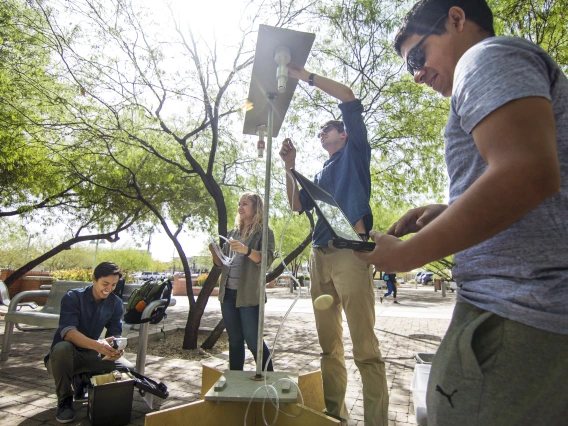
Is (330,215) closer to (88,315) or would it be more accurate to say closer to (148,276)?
(88,315)

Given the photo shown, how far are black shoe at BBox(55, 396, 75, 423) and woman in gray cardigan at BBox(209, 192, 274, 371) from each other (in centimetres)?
143

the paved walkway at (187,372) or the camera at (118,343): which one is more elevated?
the camera at (118,343)

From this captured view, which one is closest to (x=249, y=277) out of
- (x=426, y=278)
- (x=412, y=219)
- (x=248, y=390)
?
(x=248, y=390)

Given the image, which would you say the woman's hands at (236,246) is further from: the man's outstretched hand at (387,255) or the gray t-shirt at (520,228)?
the gray t-shirt at (520,228)

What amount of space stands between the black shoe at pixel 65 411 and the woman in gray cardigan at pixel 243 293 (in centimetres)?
143

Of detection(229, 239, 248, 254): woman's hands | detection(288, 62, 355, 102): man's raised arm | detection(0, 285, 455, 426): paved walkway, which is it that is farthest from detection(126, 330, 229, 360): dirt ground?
detection(288, 62, 355, 102): man's raised arm

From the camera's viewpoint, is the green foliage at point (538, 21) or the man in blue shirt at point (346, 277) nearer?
the man in blue shirt at point (346, 277)

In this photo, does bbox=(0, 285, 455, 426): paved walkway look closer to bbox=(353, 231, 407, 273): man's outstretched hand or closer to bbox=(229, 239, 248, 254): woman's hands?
bbox=(229, 239, 248, 254): woman's hands

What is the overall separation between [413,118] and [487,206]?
23.7 feet

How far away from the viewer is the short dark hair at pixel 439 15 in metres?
1.03

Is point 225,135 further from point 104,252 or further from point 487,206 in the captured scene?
point 104,252

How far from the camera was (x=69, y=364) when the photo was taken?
314 cm

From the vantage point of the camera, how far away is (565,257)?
0.76 meters

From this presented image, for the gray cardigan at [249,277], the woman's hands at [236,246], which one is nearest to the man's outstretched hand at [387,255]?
the woman's hands at [236,246]
